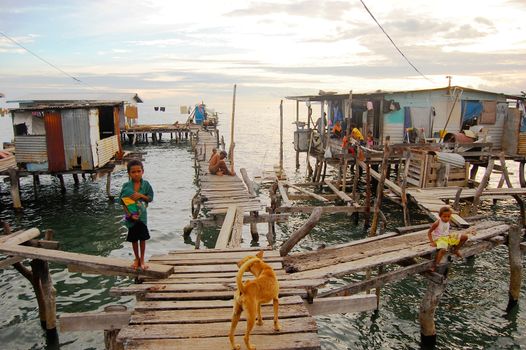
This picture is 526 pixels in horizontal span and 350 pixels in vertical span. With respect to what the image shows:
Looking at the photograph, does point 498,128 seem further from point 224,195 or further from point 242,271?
point 242,271

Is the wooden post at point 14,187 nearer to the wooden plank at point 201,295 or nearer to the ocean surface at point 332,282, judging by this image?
the ocean surface at point 332,282

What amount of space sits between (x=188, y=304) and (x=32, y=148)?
1603 cm

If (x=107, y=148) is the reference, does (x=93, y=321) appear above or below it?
below

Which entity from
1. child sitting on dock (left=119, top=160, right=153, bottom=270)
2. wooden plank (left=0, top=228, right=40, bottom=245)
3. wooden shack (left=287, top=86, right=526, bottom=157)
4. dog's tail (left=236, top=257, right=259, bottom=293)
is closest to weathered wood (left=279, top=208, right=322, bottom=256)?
child sitting on dock (left=119, top=160, right=153, bottom=270)

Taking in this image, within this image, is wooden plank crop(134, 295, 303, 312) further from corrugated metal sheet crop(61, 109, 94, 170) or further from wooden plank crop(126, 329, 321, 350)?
corrugated metal sheet crop(61, 109, 94, 170)

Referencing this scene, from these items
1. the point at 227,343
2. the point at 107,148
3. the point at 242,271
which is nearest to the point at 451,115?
the point at 107,148

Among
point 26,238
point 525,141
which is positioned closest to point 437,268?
point 26,238

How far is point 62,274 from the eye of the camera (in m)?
12.5

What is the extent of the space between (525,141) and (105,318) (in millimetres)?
22142

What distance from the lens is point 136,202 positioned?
629 centimetres

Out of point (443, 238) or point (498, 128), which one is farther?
point (498, 128)

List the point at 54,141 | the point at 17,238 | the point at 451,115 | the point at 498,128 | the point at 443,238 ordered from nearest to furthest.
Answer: the point at 17,238 < the point at 443,238 < the point at 54,141 < the point at 451,115 < the point at 498,128

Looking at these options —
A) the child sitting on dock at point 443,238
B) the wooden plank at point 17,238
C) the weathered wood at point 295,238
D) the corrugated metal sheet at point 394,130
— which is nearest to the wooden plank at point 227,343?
the weathered wood at point 295,238

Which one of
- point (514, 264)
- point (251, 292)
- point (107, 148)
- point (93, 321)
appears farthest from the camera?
point (107, 148)
